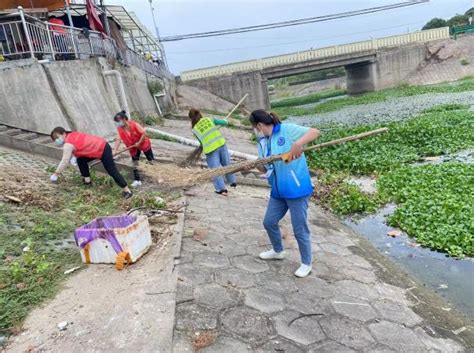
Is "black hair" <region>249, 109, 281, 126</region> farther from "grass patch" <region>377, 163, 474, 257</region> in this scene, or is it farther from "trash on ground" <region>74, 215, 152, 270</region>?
"grass patch" <region>377, 163, 474, 257</region>

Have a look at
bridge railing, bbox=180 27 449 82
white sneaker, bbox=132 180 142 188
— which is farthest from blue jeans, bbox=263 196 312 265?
bridge railing, bbox=180 27 449 82

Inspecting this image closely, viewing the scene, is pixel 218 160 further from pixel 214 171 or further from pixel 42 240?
pixel 42 240

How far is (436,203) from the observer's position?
6797 mm

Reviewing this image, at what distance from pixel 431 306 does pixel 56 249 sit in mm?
4406

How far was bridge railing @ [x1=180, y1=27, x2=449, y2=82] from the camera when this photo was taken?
3862 cm

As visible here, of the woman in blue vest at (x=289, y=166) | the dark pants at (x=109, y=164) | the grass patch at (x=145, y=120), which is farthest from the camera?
the grass patch at (x=145, y=120)

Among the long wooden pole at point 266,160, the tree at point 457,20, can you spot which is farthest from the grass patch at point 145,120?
the tree at point 457,20

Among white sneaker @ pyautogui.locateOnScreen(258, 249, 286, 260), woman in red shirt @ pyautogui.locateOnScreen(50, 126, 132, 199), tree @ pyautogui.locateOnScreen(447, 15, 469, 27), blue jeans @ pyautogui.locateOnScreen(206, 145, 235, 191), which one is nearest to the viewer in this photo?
white sneaker @ pyautogui.locateOnScreen(258, 249, 286, 260)

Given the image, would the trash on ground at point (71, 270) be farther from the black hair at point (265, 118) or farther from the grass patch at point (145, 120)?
the grass patch at point (145, 120)

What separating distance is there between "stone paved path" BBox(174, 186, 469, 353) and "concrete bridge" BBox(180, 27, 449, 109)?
3396 cm

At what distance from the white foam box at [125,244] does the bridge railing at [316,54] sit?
3495 centimetres

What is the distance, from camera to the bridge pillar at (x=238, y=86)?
38.3 m

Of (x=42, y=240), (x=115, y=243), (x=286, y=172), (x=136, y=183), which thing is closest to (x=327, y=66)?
(x=136, y=183)

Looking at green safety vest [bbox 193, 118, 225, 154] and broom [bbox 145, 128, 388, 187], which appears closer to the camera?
broom [bbox 145, 128, 388, 187]
